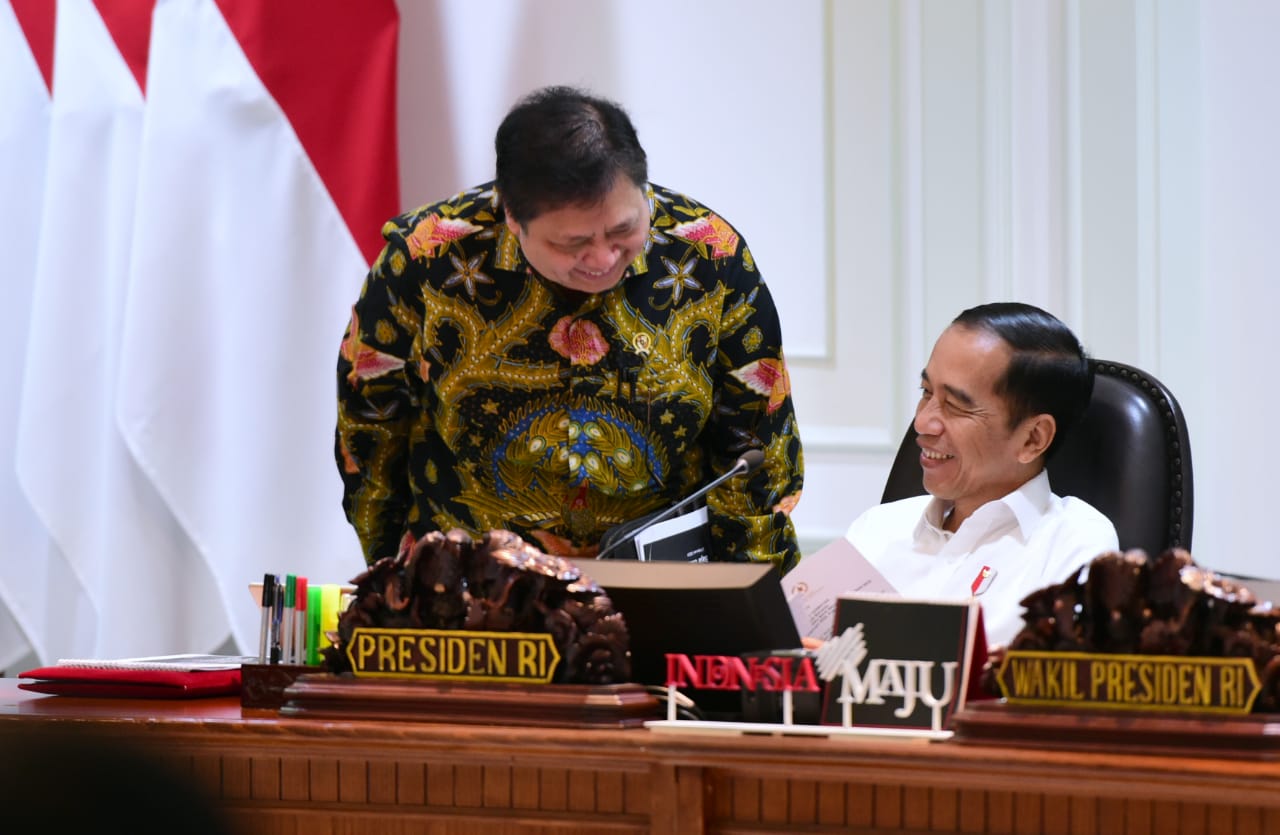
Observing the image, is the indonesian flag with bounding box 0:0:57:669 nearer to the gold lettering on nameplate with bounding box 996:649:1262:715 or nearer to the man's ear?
the man's ear

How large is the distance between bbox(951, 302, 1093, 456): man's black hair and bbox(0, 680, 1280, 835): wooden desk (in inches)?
41.3

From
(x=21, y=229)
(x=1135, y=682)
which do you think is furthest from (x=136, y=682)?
(x=21, y=229)

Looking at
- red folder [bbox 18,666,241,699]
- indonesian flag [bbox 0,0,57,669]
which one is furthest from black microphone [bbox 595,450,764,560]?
indonesian flag [bbox 0,0,57,669]

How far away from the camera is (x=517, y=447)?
2100mm

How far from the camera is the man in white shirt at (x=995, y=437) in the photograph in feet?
7.02

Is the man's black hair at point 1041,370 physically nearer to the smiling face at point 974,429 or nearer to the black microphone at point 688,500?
the smiling face at point 974,429

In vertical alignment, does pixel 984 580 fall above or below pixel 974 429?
below

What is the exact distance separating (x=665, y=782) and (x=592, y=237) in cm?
83

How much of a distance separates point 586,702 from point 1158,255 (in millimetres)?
2252

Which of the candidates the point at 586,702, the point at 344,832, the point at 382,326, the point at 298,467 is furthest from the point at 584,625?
the point at 298,467

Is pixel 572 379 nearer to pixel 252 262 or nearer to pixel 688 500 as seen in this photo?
pixel 688 500

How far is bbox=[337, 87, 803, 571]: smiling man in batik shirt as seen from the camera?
2.09m

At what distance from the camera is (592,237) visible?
6.18ft

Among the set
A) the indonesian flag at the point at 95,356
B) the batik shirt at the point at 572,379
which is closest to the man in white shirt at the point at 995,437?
the batik shirt at the point at 572,379
